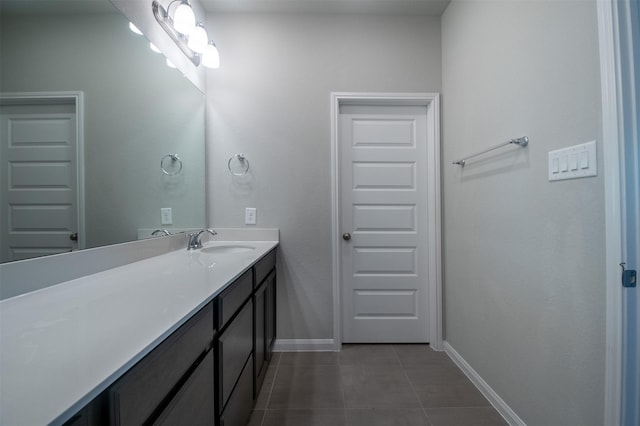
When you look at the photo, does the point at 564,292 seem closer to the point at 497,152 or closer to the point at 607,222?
the point at 607,222

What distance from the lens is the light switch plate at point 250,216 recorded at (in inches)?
80.9

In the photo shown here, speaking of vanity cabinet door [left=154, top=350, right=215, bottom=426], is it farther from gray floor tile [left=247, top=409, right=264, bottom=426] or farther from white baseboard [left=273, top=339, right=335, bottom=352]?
white baseboard [left=273, top=339, right=335, bottom=352]

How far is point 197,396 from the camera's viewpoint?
30.8 inches

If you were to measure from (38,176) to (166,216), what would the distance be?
769mm

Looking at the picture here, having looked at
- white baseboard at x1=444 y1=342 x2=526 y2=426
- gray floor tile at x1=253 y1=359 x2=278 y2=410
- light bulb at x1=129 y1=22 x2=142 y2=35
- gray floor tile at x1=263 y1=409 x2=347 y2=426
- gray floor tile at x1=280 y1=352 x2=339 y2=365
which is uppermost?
light bulb at x1=129 y1=22 x2=142 y2=35

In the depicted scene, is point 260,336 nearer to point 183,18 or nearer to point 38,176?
point 38,176

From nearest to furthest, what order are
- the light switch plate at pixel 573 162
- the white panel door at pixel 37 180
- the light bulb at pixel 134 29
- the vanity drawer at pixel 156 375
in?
the vanity drawer at pixel 156 375 < the white panel door at pixel 37 180 < the light switch plate at pixel 573 162 < the light bulb at pixel 134 29

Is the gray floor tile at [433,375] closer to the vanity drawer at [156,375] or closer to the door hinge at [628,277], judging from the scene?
the door hinge at [628,277]

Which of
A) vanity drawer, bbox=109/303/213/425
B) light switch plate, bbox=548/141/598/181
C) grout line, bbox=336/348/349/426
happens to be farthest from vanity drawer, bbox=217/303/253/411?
light switch plate, bbox=548/141/598/181

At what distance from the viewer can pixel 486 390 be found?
154cm

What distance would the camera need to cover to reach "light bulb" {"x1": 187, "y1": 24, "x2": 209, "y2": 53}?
1646 mm

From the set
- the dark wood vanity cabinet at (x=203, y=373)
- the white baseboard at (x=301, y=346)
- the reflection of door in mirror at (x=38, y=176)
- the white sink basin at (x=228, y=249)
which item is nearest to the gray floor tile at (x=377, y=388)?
the white baseboard at (x=301, y=346)

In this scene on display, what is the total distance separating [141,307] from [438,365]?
6.51 ft

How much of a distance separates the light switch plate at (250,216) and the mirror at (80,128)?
1.80 ft
